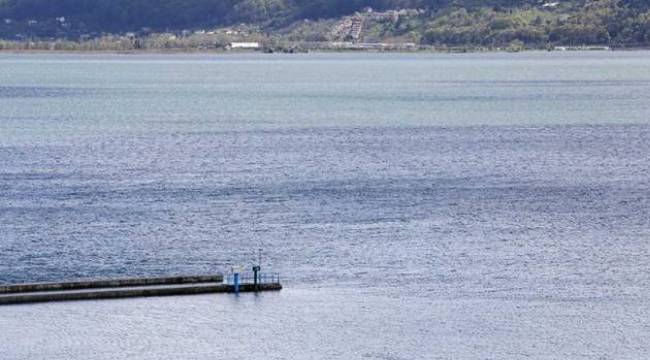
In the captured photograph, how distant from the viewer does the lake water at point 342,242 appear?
218 feet

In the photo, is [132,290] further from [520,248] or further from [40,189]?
[40,189]

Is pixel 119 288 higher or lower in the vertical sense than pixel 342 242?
higher

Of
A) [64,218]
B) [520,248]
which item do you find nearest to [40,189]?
[64,218]

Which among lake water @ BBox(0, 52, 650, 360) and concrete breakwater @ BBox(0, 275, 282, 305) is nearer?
lake water @ BBox(0, 52, 650, 360)

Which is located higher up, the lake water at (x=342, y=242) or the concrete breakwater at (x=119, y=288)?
the concrete breakwater at (x=119, y=288)

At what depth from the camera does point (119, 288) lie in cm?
7369

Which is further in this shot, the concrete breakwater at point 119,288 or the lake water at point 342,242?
the concrete breakwater at point 119,288

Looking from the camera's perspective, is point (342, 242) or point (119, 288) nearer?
point (119, 288)

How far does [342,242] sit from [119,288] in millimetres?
16851

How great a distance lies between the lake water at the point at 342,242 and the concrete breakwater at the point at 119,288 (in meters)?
0.67

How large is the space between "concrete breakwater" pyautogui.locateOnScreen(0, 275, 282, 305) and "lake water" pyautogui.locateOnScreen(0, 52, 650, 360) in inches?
26.3

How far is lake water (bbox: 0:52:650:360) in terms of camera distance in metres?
66.6

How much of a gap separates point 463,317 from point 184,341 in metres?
12.0

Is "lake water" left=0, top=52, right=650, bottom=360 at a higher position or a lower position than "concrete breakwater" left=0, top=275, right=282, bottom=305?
lower
